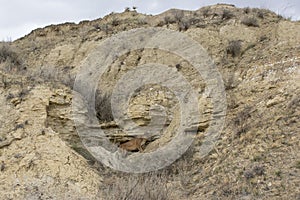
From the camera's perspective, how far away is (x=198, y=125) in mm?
11109

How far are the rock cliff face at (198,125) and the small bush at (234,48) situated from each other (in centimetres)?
3

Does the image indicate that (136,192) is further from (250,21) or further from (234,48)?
(250,21)

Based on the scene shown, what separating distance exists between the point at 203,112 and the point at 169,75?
8.29ft

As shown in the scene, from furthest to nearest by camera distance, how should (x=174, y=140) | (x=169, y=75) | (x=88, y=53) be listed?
1. (x=88, y=53)
2. (x=169, y=75)
3. (x=174, y=140)

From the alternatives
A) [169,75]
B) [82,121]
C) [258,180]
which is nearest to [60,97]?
[82,121]

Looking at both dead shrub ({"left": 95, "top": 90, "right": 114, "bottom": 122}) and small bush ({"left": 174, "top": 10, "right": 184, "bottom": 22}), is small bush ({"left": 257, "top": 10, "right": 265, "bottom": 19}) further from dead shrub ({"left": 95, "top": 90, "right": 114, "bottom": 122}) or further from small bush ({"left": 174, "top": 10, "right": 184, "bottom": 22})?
dead shrub ({"left": 95, "top": 90, "right": 114, "bottom": 122})

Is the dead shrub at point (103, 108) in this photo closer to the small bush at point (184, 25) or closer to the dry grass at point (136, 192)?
the dry grass at point (136, 192)

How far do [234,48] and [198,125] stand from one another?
3.96m

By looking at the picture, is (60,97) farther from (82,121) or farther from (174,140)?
(174,140)

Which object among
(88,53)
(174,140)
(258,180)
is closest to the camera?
(258,180)

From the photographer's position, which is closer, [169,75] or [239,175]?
[239,175]

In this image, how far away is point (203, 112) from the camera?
11375mm

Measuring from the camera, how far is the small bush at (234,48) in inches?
542

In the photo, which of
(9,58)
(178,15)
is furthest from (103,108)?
(178,15)
